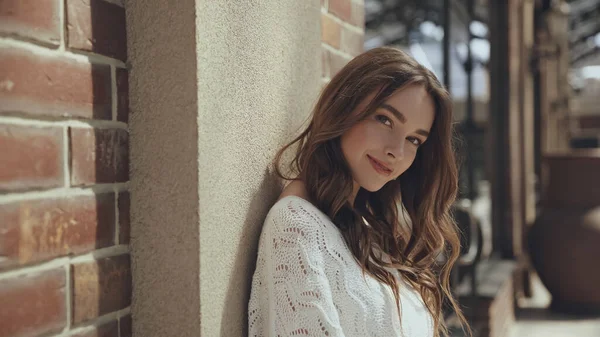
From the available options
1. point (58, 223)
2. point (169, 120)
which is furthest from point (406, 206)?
point (58, 223)

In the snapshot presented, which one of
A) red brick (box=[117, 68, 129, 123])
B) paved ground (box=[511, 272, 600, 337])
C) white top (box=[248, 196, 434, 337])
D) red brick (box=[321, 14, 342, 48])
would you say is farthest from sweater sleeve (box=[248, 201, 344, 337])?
paved ground (box=[511, 272, 600, 337])

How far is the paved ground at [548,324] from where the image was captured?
4281mm

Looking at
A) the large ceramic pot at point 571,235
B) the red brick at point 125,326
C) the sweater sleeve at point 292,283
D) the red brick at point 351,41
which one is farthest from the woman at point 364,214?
the large ceramic pot at point 571,235

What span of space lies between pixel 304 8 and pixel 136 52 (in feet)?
1.83

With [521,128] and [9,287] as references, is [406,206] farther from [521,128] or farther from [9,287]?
[521,128]

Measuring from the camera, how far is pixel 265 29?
134cm

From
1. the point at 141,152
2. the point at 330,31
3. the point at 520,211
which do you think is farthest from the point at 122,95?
the point at 520,211

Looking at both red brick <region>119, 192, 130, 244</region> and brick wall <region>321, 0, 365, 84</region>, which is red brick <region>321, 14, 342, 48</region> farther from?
red brick <region>119, 192, 130, 244</region>

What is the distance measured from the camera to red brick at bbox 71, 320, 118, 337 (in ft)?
3.19

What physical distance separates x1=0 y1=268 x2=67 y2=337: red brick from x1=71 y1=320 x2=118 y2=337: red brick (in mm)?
60

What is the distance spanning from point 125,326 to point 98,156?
273mm

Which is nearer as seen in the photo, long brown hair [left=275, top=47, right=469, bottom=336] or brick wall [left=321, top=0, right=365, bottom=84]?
long brown hair [left=275, top=47, right=469, bottom=336]

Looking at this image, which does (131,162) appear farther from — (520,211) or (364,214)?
(520,211)

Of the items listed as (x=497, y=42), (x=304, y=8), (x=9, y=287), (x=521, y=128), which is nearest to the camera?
(x=9, y=287)
